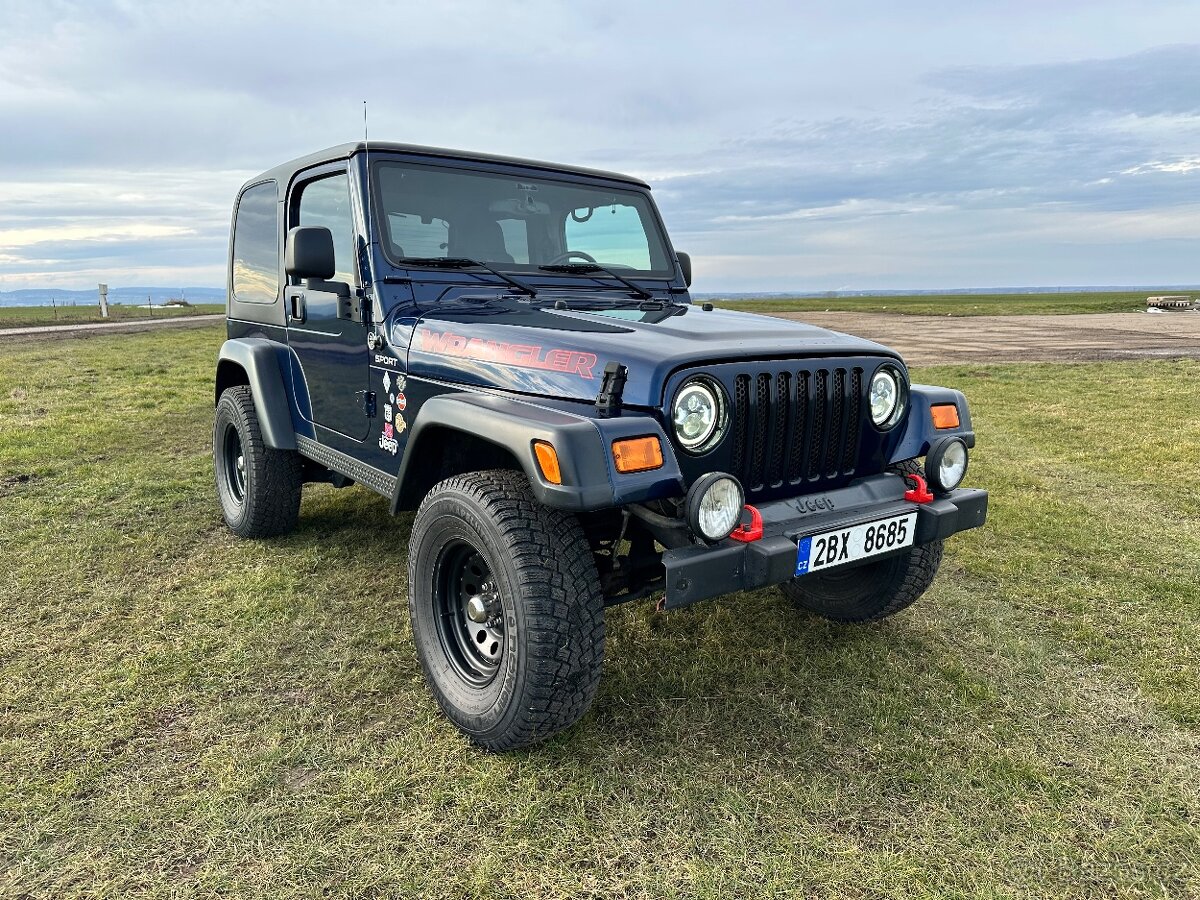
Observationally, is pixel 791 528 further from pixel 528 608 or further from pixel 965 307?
pixel 965 307

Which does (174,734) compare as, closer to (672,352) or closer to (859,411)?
(672,352)

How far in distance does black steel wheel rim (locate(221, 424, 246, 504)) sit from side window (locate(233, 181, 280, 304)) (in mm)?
835

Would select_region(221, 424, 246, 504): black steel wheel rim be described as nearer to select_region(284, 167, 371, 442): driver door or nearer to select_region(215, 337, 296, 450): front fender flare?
select_region(215, 337, 296, 450): front fender flare

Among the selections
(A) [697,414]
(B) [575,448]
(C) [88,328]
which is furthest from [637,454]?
(C) [88,328]

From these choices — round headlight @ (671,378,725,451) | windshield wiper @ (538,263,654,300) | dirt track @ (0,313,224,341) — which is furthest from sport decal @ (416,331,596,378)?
dirt track @ (0,313,224,341)

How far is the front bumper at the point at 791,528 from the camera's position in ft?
7.59

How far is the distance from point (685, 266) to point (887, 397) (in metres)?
1.62

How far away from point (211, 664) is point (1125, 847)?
3.19 m

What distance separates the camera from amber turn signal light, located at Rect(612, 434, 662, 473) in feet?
7.54

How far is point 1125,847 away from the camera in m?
2.21

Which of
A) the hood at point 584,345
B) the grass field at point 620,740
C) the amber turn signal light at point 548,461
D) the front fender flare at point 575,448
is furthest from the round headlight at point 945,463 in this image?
the amber turn signal light at point 548,461

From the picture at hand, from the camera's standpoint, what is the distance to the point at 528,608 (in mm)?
2359

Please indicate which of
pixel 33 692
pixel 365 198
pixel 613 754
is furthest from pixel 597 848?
pixel 365 198

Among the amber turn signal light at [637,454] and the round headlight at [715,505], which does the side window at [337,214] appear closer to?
the amber turn signal light at [637,454]
